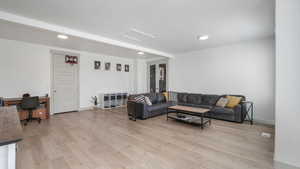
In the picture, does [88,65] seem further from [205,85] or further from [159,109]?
[205,85]

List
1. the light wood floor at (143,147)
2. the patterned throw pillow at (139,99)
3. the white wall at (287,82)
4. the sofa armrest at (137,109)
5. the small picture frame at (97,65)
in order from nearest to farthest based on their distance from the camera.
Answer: the white wall at (287,82), the light wood floor at (143,147), the sofa armrest at (137,109), the patterned throw pillow at (139,99), the small picture frame at (97,65)

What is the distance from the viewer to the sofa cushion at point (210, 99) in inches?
185

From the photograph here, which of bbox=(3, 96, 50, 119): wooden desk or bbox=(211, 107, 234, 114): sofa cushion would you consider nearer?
bbox=(3, 96, 50, 119): wooden desk

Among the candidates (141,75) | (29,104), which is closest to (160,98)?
(141,75)

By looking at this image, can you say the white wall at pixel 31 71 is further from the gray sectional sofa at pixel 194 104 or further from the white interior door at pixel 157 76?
the white interior door at pixel 157 76

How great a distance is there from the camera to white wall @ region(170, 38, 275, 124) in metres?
3.95

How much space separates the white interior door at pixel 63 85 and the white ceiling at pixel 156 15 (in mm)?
2411

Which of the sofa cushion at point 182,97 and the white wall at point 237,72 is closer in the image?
the white wall at point 237,72

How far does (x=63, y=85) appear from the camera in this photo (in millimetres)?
5000

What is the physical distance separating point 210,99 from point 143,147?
338 centimetres

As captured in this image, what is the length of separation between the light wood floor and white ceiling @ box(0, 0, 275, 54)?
2.53m

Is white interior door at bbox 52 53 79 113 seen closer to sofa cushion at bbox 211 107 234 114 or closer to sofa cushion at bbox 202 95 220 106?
sofa cushion at bbox 202 95 220 106

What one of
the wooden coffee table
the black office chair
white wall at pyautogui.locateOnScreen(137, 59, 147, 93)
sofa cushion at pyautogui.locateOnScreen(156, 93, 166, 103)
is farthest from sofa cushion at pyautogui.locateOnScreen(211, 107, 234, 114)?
the black office chair

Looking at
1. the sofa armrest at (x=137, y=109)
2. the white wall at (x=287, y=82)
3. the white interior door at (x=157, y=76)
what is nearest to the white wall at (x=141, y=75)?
the white interior door at (x=157, y=76)
